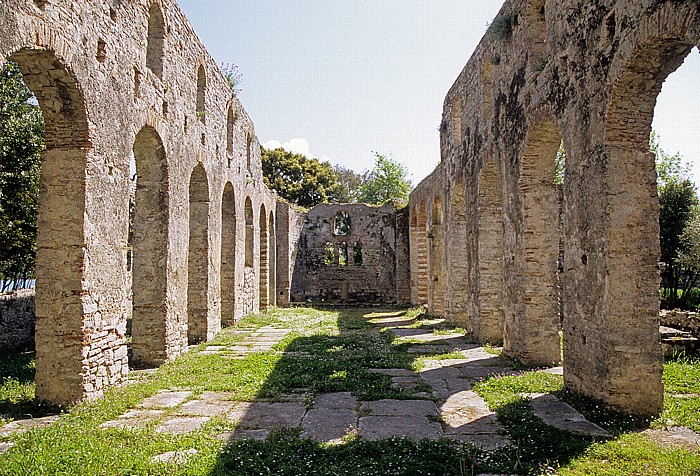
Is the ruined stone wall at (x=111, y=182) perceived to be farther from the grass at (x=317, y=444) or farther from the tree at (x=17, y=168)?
the tree at (x=17, y=168)

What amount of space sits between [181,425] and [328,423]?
1616 millimetres

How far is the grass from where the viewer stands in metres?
4.52

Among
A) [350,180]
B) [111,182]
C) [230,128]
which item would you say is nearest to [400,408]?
[111,182]

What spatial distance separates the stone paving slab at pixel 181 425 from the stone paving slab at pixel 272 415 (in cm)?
47

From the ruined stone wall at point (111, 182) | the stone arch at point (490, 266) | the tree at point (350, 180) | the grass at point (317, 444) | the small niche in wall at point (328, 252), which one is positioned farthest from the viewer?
the tree at point (350, 180)

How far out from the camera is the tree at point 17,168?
11055 millimetres

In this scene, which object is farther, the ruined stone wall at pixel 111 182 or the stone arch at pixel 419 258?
the stone arch at pixel 419 258

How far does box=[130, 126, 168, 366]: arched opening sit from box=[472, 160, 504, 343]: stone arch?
679cm

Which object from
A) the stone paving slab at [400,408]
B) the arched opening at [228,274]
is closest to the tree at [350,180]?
the arched opening at [228,274]

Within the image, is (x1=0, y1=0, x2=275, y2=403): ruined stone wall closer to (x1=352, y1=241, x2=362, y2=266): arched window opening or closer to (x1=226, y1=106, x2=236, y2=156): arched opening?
→ (x1=226, y1=106, x2=236, y2=156): arched opening

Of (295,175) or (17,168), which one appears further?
(295,175)

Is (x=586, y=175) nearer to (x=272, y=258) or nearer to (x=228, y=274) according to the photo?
(x=228, y=274)

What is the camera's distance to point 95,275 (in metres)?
7.10

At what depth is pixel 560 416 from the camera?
6090 mm
